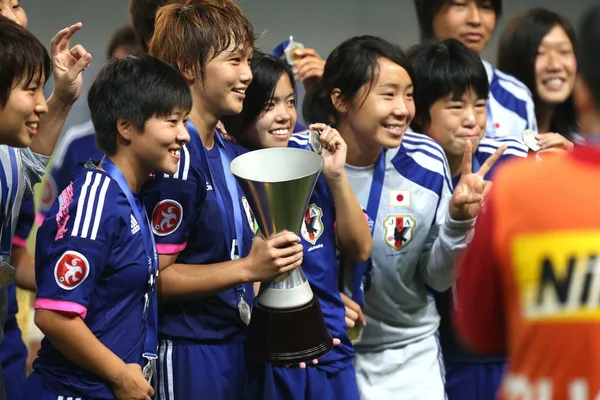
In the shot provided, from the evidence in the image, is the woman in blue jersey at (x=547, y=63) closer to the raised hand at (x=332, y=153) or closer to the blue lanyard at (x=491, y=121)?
the blue lanyard at (x=491, y=121)

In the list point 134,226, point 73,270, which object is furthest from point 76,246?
point 134,226

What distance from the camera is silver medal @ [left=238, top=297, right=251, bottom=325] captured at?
329 centimetres

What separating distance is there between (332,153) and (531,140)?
1133 mm

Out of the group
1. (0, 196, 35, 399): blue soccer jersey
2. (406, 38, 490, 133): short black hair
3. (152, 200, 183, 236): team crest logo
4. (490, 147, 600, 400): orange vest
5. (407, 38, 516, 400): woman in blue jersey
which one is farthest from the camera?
(406, 38, 490, 133): short black hair

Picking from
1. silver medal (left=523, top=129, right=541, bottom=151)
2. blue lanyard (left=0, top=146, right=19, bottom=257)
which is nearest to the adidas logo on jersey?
blue lanyard (left=0, top=146, right=19, bottom=257)

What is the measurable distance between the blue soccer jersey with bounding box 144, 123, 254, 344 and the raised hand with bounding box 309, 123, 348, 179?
35 cm

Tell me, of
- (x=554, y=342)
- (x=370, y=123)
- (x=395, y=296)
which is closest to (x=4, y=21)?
(x=370, y=123)

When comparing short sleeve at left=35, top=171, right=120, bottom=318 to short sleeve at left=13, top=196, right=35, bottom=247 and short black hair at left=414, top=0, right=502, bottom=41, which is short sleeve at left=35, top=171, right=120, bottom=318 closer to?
short sleeve at left=13, top=196, right=35, bottom=247

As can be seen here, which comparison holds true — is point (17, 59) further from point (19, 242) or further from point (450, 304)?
point (450, 304)

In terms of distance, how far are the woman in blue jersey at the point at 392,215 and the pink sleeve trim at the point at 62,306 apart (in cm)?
128

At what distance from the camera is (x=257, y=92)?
3621mm

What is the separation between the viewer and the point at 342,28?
740 centimetres

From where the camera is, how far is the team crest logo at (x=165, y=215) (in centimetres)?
313

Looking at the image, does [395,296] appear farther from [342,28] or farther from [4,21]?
[342,28]
